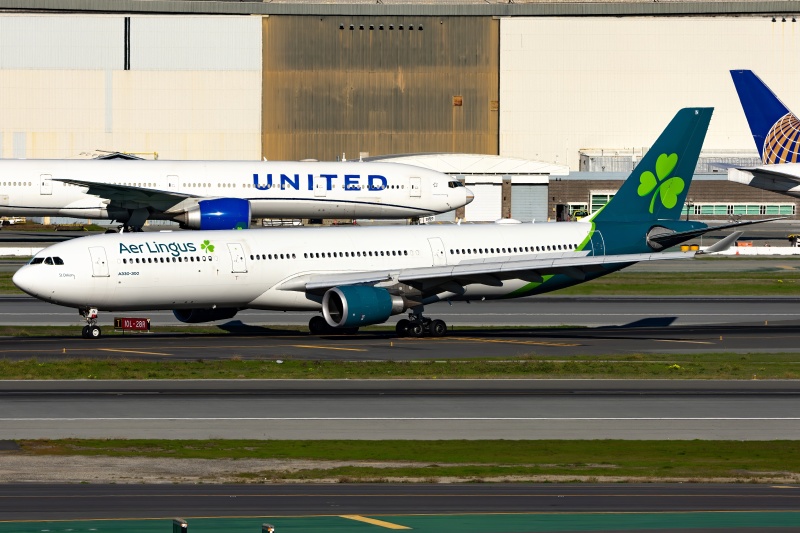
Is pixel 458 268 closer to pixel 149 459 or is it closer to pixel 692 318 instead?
pixel 692 318

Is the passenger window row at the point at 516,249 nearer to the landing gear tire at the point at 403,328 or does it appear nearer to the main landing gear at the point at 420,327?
the main landing gear at the point at 420,327

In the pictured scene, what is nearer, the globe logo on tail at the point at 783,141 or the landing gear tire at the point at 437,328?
the landing gear tire at the point at 437,328

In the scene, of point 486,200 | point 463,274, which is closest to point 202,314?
point 463,274

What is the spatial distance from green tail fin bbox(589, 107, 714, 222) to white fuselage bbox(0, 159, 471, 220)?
3840 cm

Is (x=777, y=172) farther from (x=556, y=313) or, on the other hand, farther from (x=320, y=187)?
(x=556, y=313)

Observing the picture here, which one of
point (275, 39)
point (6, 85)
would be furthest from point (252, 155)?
point (6, 85)

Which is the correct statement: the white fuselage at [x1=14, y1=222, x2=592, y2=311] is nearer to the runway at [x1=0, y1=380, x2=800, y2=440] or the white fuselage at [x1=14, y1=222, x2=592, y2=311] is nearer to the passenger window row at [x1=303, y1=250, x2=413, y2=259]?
the passenger window row at [x1=303, y1=250, x2=413, y2=259]

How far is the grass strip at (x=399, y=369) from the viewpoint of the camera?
3759cm

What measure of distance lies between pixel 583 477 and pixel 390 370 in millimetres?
14658

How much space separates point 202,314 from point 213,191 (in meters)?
41.5

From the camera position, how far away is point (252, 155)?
455ft

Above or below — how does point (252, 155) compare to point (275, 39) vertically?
below

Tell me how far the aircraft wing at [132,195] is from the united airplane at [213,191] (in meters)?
0.06

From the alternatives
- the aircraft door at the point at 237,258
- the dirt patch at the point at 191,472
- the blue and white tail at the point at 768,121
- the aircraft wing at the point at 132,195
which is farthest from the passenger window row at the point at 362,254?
the blue and white tail at the point at 768,121
